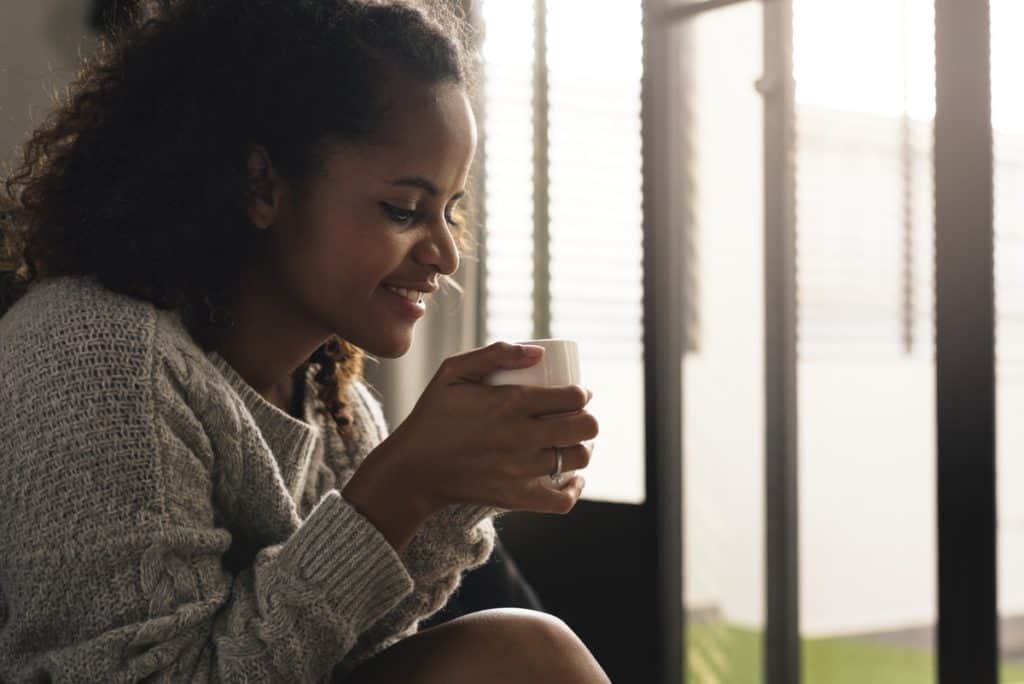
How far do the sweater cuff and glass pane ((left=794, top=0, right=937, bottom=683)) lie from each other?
1606 mm

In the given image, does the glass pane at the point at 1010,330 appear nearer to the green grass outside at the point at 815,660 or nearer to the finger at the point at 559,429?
the green grass outside at the point at 815,660

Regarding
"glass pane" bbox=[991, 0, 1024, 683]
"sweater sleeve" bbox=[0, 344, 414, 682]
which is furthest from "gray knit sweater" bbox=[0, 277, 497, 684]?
"glass pane" bbox=[991, 0, 1024, 683]

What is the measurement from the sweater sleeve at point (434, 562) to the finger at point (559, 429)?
0.17 m

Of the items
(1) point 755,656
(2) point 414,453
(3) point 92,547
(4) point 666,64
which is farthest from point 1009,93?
(3) point 92,547

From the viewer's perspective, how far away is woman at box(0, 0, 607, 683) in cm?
90

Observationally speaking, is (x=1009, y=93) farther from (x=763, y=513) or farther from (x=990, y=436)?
(x=763, y=513)

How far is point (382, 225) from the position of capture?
110 cm

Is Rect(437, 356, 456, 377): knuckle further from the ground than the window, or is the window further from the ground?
the window

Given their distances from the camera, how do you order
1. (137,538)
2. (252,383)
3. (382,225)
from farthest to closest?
(252,383) < (382,225) < (137,538)

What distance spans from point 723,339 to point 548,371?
166 centimetres

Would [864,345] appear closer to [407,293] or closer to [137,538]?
[407,293]

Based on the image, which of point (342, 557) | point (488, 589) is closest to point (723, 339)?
Result: point (488, 589)

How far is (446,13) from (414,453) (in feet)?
2.14

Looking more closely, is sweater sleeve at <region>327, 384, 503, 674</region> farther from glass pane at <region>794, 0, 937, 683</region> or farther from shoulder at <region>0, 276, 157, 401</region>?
glass pane at <region>794, 0, 937, 683</region>
